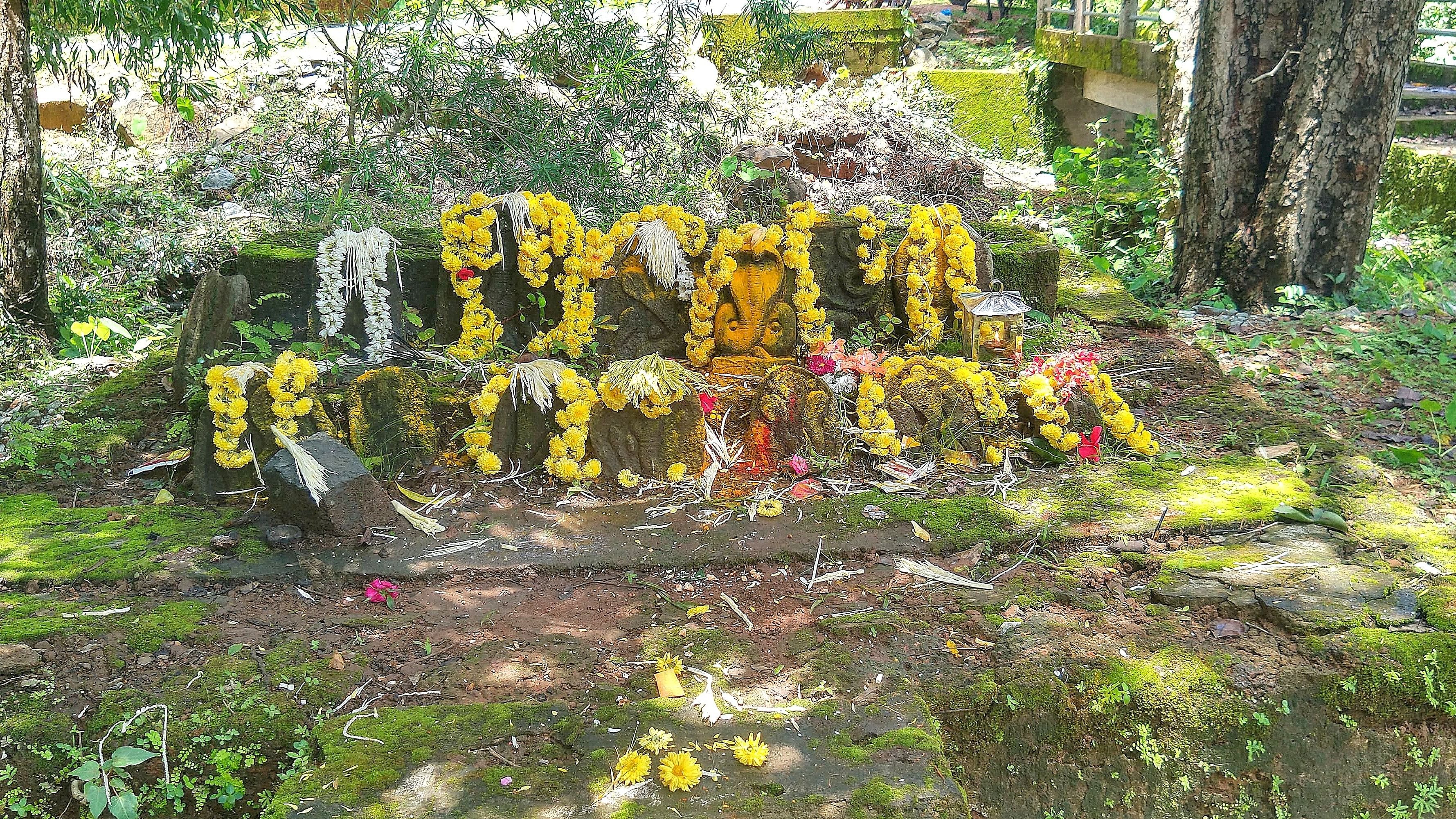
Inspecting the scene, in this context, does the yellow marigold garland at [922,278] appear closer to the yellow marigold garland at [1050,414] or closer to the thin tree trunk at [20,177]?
the yellow marigold garland at [1050,414]

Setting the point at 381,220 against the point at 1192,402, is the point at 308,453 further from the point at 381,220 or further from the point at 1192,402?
the point at 1192,402

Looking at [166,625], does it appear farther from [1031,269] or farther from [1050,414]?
[1031,269]

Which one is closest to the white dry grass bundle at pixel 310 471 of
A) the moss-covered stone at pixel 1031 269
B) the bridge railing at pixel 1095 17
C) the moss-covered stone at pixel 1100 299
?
the moss-covered stone at pixel 1031 269

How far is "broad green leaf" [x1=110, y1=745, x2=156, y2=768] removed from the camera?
2.73m

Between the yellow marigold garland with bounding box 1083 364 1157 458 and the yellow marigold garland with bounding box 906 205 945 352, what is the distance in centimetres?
90

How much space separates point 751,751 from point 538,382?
2.20 m

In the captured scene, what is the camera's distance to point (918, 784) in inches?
101

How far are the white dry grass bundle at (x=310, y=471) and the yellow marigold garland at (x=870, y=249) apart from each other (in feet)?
9.33

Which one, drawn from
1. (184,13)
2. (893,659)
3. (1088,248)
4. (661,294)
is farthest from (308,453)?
(1088,248)

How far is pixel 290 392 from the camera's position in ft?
13.9

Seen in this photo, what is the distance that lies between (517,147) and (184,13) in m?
1.79

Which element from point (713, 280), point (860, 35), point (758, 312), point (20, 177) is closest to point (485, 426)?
point (713, 280)

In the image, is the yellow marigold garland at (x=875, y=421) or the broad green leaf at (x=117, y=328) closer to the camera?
the yellow marigold garland at (x=875, y=421)

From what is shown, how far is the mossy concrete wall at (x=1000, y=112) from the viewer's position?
11117 mm
